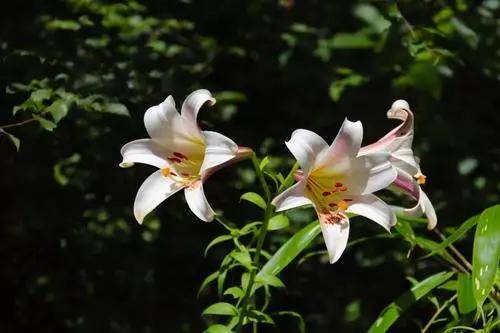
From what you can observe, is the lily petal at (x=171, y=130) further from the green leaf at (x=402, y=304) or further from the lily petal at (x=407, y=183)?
the green leaf at (x=402, y=304)

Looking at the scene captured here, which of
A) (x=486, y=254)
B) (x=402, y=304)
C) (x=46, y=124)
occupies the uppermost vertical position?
(x=486, y=254)

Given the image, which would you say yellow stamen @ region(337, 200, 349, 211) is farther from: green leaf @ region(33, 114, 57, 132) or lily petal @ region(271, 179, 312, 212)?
green leaf @ region(33, 114, 57, 132)

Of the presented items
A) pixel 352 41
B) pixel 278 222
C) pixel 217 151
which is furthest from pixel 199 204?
pixel 352 41

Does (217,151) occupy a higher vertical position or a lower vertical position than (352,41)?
higher

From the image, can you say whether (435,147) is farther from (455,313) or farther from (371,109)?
(455,313)

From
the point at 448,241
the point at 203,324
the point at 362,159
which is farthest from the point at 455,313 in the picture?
the point at 203,324

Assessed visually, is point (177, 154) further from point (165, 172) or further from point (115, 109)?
point (115, 109)

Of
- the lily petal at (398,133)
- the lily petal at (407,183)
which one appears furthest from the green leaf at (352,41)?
the lily petal at (407,183)
